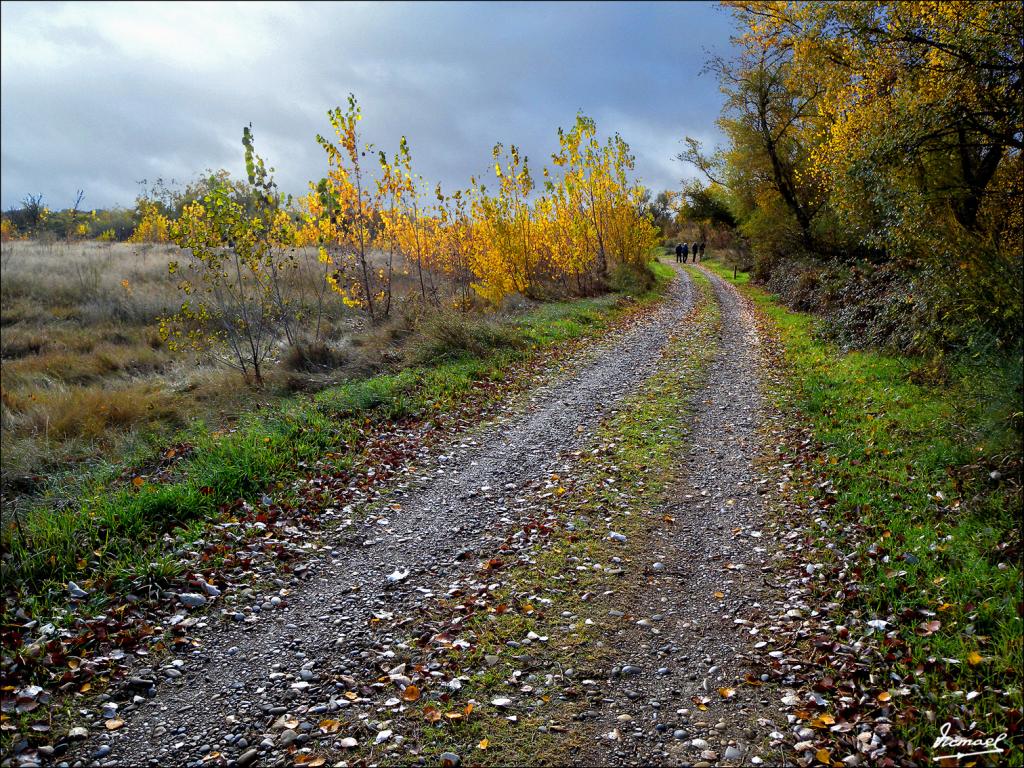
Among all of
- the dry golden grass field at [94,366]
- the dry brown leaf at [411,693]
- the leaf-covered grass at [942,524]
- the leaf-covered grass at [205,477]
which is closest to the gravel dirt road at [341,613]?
the dry brown leaf at [411,693]

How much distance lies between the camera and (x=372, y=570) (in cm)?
593

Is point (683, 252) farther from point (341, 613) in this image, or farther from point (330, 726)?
point (330, 726)

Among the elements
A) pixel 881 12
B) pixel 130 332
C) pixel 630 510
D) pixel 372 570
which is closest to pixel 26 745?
pixel 372 570

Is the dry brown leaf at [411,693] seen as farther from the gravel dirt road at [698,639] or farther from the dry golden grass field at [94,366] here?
the dry golden grass field at [94,366]

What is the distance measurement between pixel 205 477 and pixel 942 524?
26.7 ft

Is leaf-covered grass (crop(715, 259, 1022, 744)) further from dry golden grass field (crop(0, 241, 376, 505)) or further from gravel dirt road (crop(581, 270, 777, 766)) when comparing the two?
dry golden grass field (crop(0, 241, 376, 505))

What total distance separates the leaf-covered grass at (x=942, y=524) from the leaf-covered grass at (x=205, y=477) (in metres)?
6.53

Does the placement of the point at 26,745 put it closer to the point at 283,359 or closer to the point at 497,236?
the point at 283,359

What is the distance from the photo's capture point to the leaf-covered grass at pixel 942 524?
→ 3.95 metres

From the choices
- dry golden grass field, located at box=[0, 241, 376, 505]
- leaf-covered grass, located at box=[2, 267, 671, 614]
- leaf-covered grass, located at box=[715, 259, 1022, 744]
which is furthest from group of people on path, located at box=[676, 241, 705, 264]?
Answer: leaf-covered grass, located at box=[715, 259, 1022, 744]

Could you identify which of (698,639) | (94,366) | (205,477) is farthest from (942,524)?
(94,366)

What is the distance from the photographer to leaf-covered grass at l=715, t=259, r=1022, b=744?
3.95 metres

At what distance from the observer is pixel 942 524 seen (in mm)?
5656

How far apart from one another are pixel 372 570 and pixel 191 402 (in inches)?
318
